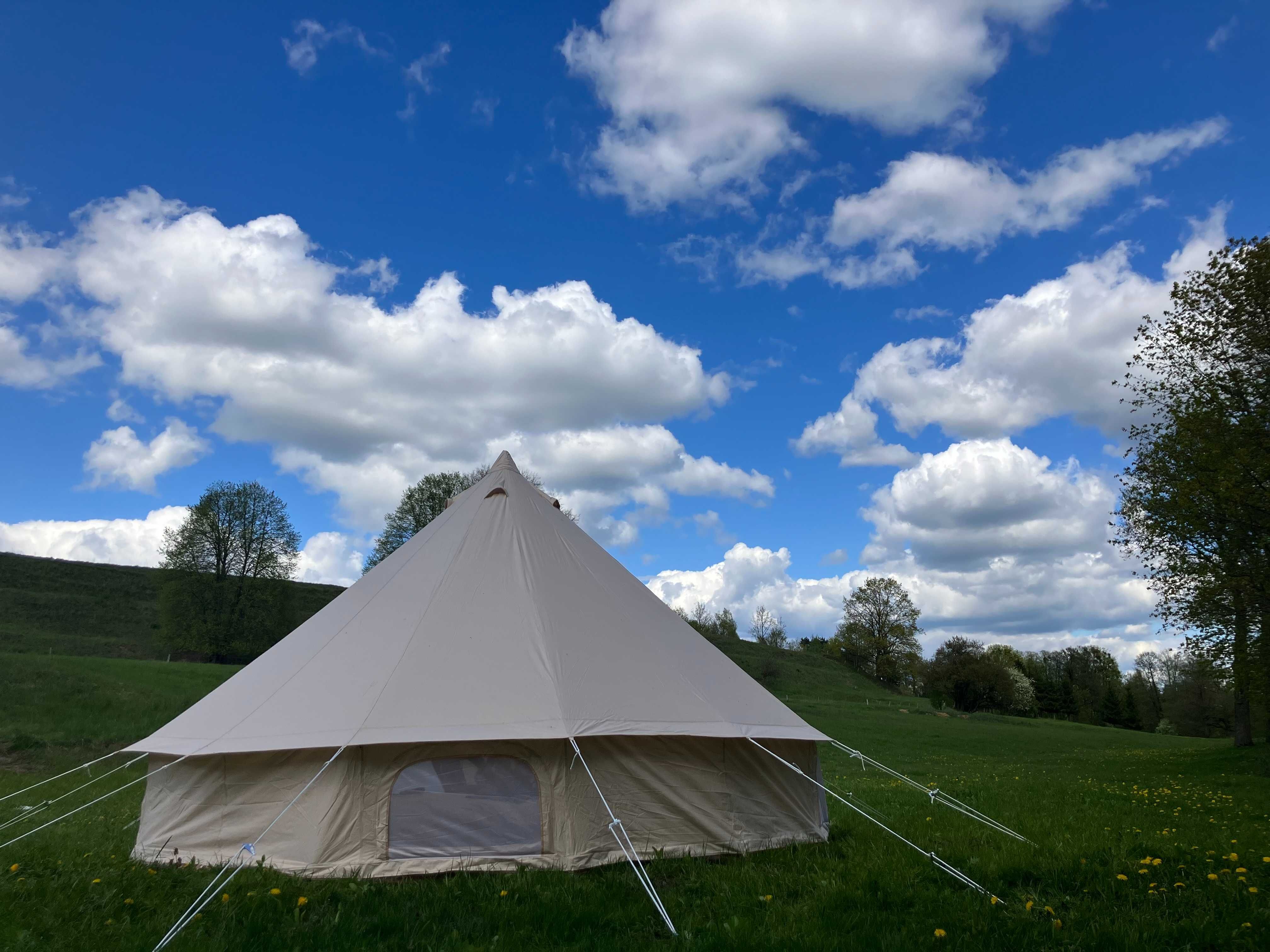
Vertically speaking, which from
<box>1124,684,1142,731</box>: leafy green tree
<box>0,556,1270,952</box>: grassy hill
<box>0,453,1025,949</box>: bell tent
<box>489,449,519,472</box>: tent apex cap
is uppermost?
<box>489,449,519,472</box>: tent apex cap

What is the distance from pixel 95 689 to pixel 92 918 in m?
25.1

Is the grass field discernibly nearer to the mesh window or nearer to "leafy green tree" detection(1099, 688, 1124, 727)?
the mesh window

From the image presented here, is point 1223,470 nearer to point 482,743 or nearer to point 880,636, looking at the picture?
point 482,743

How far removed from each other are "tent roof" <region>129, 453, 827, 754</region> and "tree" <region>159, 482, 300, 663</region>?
38.0 m

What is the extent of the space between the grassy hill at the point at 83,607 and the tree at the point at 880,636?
4651 cm

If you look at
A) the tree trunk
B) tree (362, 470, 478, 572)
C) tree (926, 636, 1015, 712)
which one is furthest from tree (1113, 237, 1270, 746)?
tree (926, 636, 1015, 712)

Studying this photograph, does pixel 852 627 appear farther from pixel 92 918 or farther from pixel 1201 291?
pixel 92 918

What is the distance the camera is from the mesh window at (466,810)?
675 cm

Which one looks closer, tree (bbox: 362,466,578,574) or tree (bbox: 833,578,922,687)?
tree (bbox: 362,466,578,574)

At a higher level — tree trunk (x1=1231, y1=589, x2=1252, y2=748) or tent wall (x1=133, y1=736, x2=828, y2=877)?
tree trunk (x1=1231, y1=589, x2=1252, y2=748)

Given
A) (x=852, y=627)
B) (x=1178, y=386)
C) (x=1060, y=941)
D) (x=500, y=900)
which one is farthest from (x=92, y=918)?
(x=852, y=627)

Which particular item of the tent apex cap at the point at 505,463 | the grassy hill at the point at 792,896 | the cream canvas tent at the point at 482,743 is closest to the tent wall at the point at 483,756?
the cream canvas tent at the point at 482,743

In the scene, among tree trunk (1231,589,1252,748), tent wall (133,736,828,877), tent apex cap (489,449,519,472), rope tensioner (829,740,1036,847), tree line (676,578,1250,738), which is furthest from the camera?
tree line (676,578,1250,738)

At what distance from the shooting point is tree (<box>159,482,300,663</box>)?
140 ft
